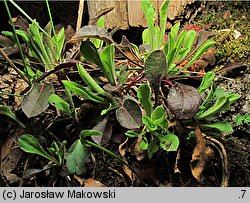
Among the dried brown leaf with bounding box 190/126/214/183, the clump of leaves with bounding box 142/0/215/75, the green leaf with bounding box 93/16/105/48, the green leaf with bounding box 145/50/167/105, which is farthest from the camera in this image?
the green leaf with bounding box 93/16/105/48

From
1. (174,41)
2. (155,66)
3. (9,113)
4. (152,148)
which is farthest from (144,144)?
(9,113)

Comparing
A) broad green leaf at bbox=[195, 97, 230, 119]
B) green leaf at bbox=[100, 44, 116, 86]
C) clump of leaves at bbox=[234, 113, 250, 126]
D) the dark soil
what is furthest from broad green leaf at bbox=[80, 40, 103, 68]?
clump of leaves at bbox=[234, 113, 250, 126]

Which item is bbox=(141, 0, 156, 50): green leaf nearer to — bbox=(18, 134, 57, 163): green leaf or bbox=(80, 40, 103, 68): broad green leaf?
bbox=(80, 40, 103, 68): broad green leaf

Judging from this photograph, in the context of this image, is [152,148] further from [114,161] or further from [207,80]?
[207,80]

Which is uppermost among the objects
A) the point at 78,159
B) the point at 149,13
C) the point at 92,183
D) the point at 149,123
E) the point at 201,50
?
the point at 149,13

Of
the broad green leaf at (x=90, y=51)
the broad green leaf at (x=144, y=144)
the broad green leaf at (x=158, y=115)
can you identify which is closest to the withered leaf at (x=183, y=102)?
the broad green leaf at (x=158, y=115)

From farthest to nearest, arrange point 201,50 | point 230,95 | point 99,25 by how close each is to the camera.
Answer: point 99,25 → point 201,50 → point 230,95
